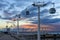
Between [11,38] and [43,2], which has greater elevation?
[43,2]

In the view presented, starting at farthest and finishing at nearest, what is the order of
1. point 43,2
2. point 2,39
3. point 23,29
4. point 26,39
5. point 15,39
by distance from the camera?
point 23,29 → point 26,39 → point 15,39 → point 2,39 → point 43,2

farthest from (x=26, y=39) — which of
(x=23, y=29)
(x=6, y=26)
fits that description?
(x=6, y=26)

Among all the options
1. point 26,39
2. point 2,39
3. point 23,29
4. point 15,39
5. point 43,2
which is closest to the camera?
point 43,2

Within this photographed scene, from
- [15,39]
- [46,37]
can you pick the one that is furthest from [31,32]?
[15,39]

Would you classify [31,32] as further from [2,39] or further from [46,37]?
[2,39]

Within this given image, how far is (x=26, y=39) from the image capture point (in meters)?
86.0

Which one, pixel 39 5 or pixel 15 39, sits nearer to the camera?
pixel 39 5

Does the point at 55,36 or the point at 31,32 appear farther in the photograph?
the point at 31,32

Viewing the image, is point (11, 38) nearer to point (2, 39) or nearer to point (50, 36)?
point (2, 39)

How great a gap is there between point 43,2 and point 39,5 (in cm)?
159

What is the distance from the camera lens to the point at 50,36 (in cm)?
8775

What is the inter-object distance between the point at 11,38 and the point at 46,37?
17.0m

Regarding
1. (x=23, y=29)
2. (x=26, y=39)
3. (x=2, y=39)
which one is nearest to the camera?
(x=2, y=39)

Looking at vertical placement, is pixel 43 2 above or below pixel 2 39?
above
